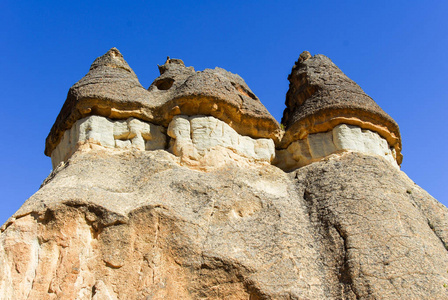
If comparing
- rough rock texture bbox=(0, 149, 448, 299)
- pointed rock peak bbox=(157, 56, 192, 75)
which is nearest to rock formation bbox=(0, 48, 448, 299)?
rough rock texture bbox=(0, 149, 448, 299)

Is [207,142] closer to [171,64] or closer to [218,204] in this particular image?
[218,204]

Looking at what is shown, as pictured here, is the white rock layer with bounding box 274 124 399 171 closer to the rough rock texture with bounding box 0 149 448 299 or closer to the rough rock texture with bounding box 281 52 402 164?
the rough rock texture with bounding box 281 52 402 164

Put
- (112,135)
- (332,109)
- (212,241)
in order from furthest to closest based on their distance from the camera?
(332,109), (112,135), (212,241)

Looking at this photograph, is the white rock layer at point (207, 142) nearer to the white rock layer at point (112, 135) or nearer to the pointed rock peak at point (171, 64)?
the white rock layer at point (112, 135)

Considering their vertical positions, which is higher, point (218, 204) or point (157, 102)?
point (157, 102)

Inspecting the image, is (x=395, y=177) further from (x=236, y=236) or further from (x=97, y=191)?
(x=97, y=191)

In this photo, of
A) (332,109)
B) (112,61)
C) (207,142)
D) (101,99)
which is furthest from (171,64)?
(332,109)

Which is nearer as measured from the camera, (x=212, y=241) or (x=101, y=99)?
(x=212, y=241)

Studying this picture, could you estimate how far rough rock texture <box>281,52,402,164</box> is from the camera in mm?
12430

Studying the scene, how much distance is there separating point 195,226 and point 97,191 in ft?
6.81

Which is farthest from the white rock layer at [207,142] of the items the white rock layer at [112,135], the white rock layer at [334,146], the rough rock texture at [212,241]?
the rough rock texture at [212,241]

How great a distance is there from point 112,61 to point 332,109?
649cm

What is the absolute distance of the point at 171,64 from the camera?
48.0 feet

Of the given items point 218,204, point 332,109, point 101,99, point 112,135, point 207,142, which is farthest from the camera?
point 332,109
